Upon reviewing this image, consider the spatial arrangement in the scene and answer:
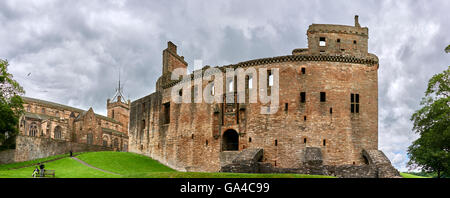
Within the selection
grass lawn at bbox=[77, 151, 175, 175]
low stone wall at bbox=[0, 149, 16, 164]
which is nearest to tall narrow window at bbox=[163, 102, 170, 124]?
grass lawn at bbox=[77, 151, 175, 175]

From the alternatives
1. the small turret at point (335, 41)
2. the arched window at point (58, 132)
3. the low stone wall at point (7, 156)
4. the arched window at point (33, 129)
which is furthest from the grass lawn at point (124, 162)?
the arched window at point (58, 132)

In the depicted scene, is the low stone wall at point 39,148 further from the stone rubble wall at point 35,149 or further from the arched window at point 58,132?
the arched window at point 58,132

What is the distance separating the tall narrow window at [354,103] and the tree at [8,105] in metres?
32.2

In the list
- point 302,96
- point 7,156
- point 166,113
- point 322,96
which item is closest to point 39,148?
point 7,156

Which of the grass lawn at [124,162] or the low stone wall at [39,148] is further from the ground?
the low stone wall at [39,148]

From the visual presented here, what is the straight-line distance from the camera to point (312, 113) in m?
34.3

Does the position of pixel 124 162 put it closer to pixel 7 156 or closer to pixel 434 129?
pixel 7 156

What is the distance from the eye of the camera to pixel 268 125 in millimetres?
35188

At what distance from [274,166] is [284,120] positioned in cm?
399

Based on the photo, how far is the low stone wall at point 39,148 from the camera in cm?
4312

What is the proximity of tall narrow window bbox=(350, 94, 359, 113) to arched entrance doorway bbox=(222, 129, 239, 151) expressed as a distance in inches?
427

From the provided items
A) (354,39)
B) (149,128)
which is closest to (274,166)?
(354,39)

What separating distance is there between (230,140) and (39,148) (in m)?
22.2
